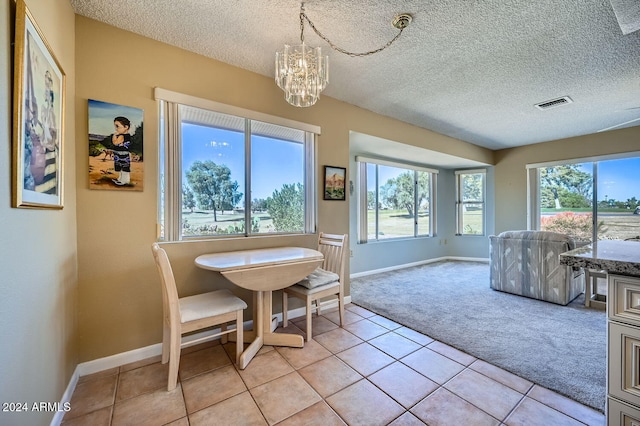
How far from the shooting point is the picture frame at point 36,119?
0.95 meters

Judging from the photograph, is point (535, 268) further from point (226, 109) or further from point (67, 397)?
point (67, 397)

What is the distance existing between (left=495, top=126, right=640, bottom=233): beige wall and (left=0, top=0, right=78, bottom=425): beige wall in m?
6.51

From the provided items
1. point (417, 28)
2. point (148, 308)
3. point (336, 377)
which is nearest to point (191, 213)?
point (148, 308)

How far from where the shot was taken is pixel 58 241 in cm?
140

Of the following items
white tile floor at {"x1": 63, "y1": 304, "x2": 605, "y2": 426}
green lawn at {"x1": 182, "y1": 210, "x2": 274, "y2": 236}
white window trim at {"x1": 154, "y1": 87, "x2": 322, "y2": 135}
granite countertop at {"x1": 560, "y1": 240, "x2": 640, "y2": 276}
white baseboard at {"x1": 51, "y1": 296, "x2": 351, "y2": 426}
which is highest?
white window trim at {"x1": 154, "y1": 87, "x2": 322, "y2": 135}

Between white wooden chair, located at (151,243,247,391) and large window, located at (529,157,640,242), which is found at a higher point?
large window, located at (529,157,640,242)

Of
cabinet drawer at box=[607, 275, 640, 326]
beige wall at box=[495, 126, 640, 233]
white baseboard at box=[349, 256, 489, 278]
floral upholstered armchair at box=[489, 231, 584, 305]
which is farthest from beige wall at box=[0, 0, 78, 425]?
beige wall at box=[495, 126, 640, 233]

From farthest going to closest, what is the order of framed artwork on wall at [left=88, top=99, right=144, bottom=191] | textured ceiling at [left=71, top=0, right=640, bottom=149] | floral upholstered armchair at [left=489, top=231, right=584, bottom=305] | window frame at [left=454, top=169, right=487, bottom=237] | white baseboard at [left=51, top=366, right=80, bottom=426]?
window frame at [left=454, top=169, right=487, bottom=237] < floral upholstered armchair at [left=489, top=231, right=584, bottom=305] < framed artwork on wall at [left=88, top=99, right=144, bottom=191] < textured ceiling at [left=71, top=0, right=640, bottom=149] < white baseboard at [left=51, top=366, right=80, bottom=426]

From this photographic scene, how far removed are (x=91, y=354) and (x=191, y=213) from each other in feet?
3.84

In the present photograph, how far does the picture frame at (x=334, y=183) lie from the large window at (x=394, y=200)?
134 cm

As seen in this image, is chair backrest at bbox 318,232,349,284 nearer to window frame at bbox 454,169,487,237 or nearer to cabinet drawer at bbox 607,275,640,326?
cabinet drawer at bbox 607,275,640,326

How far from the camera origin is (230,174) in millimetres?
2379

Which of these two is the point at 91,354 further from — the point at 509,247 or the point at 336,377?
the point at 509,247

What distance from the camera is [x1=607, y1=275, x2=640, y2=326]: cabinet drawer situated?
0.96m
